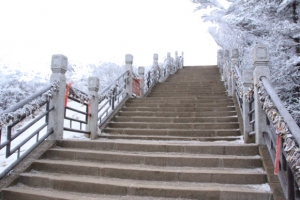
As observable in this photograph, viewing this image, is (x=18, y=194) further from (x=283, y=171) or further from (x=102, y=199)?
(x=283, y=171)

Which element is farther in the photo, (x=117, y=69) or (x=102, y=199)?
(x=117, y=69)

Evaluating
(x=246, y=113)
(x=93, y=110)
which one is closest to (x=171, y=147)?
(x=246, y=113)

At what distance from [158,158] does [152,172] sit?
46 cm

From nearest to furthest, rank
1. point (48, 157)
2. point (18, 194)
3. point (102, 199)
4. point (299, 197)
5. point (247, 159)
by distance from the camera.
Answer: point (299, 197), point (102, 199), point (18, 194), point (247, 159), point (48, 157)

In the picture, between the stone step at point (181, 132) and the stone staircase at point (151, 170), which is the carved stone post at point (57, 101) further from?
the stone step at point (181, 132)

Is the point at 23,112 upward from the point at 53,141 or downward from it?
upward

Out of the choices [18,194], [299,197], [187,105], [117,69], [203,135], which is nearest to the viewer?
[299,197]

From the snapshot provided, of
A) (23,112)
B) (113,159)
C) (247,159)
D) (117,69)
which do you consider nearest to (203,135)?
(247,159)

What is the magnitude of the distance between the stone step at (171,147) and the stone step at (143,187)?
1044 millimetres

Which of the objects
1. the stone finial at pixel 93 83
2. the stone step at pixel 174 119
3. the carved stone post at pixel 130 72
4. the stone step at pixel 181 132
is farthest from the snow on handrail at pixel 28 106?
the carved stone post at pixel 130 72

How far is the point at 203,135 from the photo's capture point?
6.61 metres

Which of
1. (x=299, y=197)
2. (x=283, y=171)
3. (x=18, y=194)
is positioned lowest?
(x=18, y=194)

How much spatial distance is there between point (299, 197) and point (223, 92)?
913 cm

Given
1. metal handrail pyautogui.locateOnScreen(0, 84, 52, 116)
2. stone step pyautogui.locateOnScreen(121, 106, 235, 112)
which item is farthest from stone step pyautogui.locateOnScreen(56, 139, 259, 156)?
stone step pyautogui.locateOnScreen(121, 106, 235, 112)
